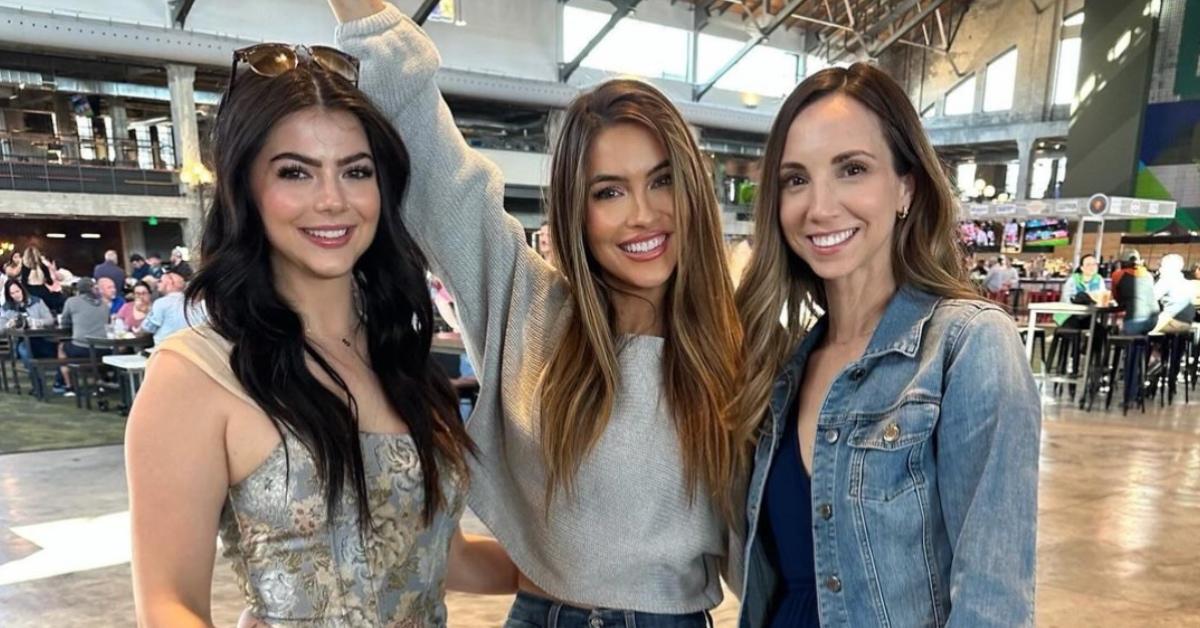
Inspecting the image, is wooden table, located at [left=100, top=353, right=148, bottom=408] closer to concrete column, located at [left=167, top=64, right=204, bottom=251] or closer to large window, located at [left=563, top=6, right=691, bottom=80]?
concrete column, located at [left=167, top=64, right=204, bottom=251]

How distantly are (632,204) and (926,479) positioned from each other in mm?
721

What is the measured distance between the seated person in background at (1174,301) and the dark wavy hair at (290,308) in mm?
9257

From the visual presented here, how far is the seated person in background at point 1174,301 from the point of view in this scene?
827 centimetres

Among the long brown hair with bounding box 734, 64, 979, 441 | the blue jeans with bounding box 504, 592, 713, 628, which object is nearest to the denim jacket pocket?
the long brown hair with bounding box 734, 64, 979, 441

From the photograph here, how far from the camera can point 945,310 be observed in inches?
46.3

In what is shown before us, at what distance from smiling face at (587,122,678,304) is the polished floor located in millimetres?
2346

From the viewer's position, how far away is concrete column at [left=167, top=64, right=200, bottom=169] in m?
13.1

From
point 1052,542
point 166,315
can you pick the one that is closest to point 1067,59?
point 1052,542

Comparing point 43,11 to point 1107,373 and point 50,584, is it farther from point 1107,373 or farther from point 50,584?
point 1107,373

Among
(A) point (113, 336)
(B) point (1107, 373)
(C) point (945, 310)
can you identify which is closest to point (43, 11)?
(A) point (113, 336)

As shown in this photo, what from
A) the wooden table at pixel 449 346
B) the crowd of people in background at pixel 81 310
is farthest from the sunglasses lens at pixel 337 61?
the crowd of people in background at pixel 81 310

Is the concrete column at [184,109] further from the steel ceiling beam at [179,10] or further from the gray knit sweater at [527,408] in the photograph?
the gray knit sweater at [527,408]

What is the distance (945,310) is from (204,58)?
14747 mm

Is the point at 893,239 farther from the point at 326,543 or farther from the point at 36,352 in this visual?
the point at 36,352
